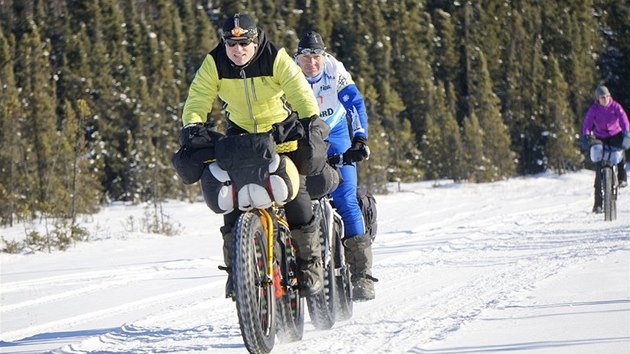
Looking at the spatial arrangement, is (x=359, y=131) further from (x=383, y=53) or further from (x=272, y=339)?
(x=383, y=53)

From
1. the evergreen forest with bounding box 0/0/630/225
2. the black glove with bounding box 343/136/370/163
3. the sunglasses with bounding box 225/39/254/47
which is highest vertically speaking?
the evergreen forest with bounding box 0/0/630/225

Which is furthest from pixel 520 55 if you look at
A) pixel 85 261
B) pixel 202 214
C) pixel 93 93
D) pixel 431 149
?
pixel 85 261

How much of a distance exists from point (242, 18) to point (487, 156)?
156ft

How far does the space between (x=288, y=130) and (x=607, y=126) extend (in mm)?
9985

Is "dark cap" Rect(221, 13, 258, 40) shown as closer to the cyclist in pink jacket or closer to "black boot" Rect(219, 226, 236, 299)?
"black boot" Rect(219, 226, 236, 299)

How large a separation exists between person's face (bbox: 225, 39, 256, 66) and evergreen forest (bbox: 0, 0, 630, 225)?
22286 millimetres

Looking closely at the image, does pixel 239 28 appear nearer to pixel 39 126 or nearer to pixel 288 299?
pixel 288 299

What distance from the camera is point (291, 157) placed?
451cm

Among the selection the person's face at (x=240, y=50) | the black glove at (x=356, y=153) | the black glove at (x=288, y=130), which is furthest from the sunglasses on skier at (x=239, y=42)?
the black glove at (x=356, y=153)

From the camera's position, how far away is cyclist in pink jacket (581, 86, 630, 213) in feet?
41.7

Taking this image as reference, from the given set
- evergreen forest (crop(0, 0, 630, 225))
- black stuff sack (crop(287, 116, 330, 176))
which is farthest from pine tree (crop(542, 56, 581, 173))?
black stuff sack (crop(287, 116, 330, 176))

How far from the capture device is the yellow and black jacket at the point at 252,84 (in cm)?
448

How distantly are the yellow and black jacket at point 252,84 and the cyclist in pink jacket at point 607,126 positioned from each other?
9376 millimetres

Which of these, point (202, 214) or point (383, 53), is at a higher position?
point (383, 53)
